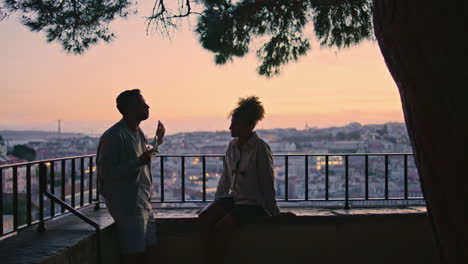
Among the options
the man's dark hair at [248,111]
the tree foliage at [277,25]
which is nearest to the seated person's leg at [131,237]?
the man's dark hair at [248,111]

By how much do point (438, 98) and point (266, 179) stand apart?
224cm

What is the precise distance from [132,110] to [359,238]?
2709mm

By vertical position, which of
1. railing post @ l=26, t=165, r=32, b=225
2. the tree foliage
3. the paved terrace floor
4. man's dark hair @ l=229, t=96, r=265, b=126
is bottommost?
the paved terrace floor

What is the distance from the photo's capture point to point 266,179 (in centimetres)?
389

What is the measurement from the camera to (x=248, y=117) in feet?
13.2

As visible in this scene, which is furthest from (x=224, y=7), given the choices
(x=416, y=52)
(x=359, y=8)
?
(x=416, y=52)

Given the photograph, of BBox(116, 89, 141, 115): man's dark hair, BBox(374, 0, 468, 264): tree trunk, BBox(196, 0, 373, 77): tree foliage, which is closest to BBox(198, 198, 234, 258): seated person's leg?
BBox(116, 89, 141, 115): man's dark hair

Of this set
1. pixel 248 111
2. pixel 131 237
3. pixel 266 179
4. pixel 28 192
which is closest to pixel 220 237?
pixel 266 179

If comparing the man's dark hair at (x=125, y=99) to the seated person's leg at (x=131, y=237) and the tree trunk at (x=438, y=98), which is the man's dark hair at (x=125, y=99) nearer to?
the seated person's leg at (x=131, y=237)

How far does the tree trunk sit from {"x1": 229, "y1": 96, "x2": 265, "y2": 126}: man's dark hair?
2142 mm

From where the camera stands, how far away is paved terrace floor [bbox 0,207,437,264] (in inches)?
173

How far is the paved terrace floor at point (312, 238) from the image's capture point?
4.41 metres

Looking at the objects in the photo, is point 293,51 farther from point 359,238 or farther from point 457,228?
point 457,228

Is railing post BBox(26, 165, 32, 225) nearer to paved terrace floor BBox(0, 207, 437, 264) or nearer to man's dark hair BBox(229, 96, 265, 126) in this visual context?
paved terrace floor BBox(0, 207, 437, 264)
